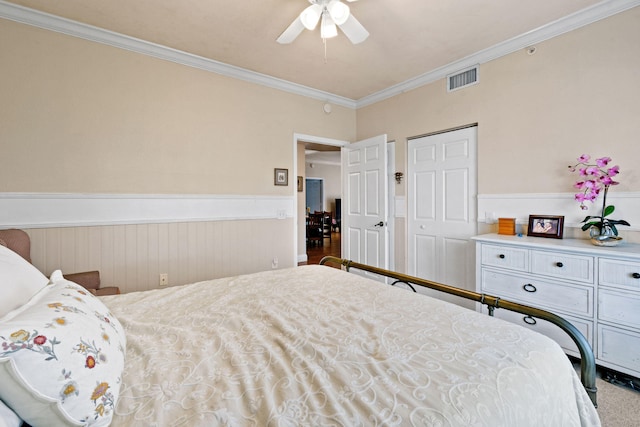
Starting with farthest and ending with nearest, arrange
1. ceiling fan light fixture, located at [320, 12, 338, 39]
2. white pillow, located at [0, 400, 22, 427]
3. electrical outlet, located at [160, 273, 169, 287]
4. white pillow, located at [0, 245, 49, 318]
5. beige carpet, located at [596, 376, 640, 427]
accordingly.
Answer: electrical outlet, located at [160, 273, 169, 287] < ceiling fan light fixture, located at [320, 12, 338, 39] < beige carpet, located at [596, 376, 640, 427] < white pillow, located at [0, 245, 49, 318] < white pillow, located at [0, 400, 22, 427]

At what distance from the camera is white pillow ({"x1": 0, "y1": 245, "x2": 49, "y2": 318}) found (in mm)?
871

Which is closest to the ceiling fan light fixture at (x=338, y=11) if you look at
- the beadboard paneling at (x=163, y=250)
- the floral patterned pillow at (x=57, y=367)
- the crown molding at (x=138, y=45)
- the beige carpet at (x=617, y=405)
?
the crown molding at (x=138, y=45)

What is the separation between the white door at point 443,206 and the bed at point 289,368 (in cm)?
212

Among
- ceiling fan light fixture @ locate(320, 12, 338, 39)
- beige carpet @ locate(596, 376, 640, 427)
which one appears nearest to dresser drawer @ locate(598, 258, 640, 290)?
beige carpet @ locate(596, 376, 640, 427)

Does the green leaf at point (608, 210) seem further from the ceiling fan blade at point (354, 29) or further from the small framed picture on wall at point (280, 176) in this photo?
the small framed picture on wall at point (280, 176)

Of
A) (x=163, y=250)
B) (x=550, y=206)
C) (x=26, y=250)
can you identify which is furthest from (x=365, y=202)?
(x=26, y=250)

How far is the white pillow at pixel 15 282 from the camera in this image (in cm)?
87

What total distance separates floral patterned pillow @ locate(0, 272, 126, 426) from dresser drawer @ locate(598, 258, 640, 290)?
2705 mm

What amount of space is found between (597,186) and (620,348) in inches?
45.7

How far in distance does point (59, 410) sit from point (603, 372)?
118 inches

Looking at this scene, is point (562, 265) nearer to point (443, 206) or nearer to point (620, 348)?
point (620, 348)

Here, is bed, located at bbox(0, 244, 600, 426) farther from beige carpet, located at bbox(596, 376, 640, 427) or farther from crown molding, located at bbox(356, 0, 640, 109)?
crown molding, located at bbox(356, 0, 640, 109)

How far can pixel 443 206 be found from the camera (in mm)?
3369

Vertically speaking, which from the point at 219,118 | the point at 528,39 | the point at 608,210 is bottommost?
the point at 608,210
